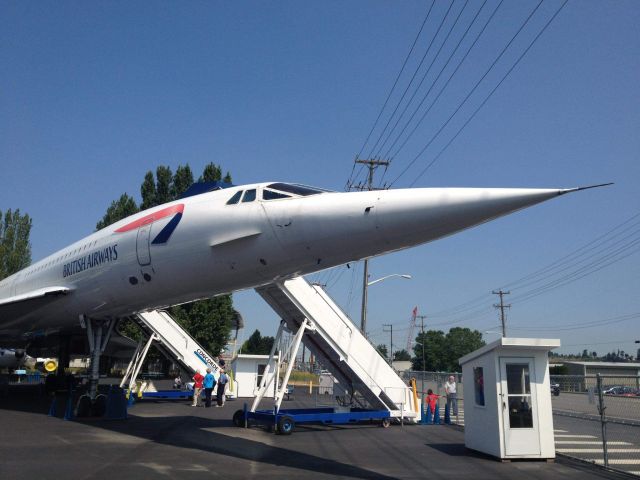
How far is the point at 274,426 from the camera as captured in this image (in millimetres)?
11602

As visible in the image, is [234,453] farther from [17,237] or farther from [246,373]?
[17,237]

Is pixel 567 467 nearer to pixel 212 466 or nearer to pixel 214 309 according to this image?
pixel 212 466

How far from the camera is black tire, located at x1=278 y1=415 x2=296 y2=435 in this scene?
452 inches

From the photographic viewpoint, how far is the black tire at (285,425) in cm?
1147

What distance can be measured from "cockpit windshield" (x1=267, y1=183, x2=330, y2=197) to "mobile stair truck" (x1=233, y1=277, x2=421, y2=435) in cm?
427

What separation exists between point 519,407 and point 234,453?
483 cm

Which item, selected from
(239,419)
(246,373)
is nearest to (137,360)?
(246,373)

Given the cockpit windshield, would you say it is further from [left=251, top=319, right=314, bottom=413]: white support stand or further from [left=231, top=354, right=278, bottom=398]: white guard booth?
[left=231, top=354, right=278, bottom=398]: white guard booth

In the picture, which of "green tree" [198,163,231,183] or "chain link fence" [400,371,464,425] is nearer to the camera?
"chain link fence" [400,371,464,425]

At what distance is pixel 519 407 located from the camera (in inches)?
365

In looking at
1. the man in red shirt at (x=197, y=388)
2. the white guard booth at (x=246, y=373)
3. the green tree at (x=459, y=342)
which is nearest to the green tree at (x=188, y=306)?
the white guard booth at (x=246, y=373)

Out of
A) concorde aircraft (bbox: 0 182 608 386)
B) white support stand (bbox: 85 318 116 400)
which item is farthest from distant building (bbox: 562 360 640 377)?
white support stand (bbox: 85 318 116 400)

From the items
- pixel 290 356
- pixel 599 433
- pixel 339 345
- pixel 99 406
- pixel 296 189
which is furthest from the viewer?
pixel 599 433

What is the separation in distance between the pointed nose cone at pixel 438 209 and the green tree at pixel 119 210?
33.5m
